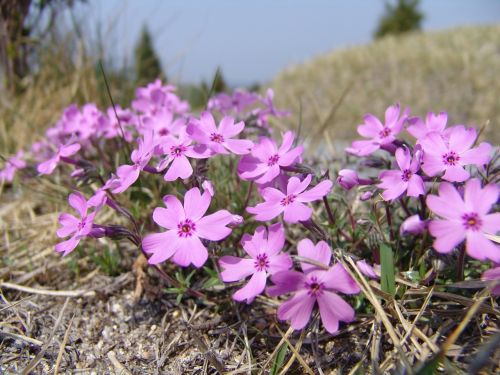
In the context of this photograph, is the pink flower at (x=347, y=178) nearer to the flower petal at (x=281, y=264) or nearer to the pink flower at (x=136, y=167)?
the flower petal at (x=281, y=264)

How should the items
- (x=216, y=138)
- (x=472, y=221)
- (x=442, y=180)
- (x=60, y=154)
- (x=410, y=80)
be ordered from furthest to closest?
(x=410, y=80), (x=60, y=154), (x=216, y=138), (x=442, y=180), (x=472, y=221)

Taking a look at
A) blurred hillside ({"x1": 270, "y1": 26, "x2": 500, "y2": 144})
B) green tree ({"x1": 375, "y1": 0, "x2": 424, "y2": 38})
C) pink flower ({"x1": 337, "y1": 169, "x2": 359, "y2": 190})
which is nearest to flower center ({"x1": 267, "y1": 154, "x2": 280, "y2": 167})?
pink flower ({"x1": 337, "y1": 169, "x2": 359, "y2": 190})

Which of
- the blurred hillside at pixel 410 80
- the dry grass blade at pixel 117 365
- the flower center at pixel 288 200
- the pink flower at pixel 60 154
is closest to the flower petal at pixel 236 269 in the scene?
the flower center at pixel 288 200

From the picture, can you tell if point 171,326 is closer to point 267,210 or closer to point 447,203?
point 267,210

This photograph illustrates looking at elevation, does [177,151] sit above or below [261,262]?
above

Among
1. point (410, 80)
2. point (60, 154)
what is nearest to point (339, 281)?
point (60, 154)

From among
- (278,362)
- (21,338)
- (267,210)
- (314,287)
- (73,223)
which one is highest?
(267,210)

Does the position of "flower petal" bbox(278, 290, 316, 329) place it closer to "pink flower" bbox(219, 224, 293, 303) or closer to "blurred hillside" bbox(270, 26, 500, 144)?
"pink flower" bbox(219, 224, 293, 303)
